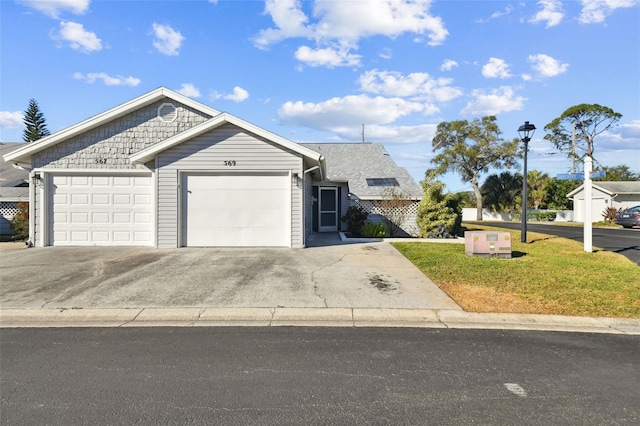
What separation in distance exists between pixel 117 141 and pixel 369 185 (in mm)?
11398

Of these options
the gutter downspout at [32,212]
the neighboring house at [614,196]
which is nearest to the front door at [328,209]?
the gutter downspout at [32,212]

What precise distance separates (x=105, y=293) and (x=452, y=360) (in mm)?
5897

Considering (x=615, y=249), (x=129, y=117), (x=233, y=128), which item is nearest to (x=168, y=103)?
(x=129, y=117)

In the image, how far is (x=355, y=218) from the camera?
16.9 m

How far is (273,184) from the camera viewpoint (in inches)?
475

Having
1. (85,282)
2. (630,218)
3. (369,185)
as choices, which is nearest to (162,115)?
(85,282)

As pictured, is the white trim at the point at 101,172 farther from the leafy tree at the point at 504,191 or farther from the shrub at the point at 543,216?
the leafy tree at the point at 504,191

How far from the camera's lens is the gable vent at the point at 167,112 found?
13719 mm

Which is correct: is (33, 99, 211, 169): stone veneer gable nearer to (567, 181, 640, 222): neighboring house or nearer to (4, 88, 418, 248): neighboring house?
(4, 88, 418, 248): neighboring house

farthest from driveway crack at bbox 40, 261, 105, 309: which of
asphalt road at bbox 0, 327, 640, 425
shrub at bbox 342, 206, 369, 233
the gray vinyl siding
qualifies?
shrub at bbox 342, 206, 369, 233

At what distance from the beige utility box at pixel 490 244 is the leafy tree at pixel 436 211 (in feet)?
17.6

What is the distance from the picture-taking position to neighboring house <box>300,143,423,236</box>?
58.2ft

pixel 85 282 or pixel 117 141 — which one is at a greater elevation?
pixel 117 141

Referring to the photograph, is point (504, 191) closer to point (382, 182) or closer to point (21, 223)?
point (382, 182)
